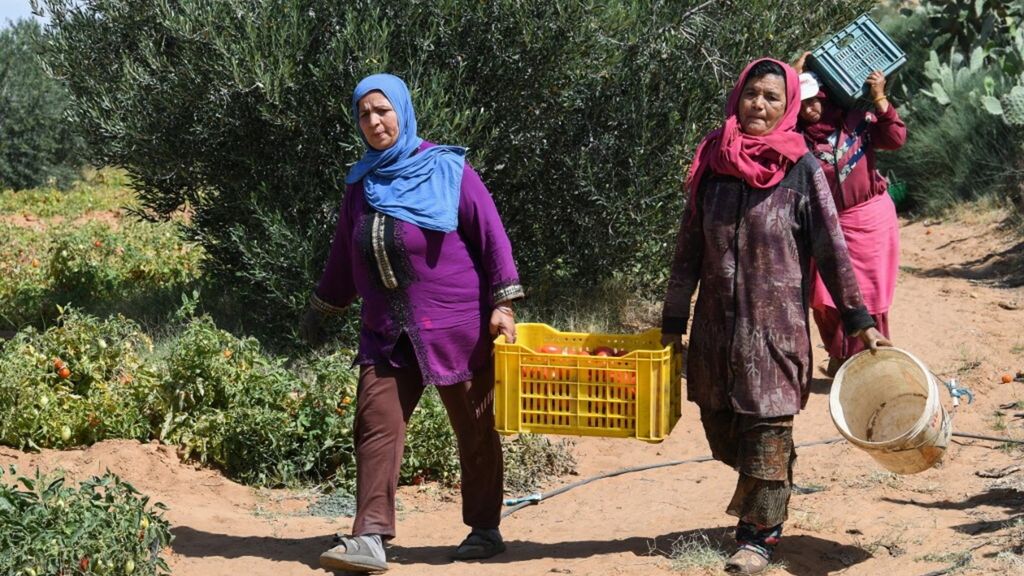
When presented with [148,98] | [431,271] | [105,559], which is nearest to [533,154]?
[148,98]

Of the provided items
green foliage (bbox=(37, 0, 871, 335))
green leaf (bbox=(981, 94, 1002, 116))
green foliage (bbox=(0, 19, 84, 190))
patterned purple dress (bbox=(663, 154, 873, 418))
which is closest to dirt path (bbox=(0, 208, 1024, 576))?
patterned purple dress (bbox=(663, 154, 873, 418))

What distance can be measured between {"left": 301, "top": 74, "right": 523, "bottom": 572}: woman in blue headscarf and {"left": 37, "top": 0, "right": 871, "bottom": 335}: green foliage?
9.43 ft

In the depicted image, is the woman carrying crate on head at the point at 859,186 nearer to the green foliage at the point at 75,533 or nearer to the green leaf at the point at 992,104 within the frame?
the green foliage at the point at 75,533

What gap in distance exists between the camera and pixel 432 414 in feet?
22.4

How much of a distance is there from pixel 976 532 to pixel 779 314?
1373 millimetres

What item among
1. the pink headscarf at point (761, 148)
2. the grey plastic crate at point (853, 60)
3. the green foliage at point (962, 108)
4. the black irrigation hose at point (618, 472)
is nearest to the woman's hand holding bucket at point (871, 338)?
the pink headscarf at point (761, 148)

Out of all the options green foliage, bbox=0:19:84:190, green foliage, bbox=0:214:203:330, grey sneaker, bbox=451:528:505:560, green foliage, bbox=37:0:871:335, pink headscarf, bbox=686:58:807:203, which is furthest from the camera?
green foliage, bbox=0:19:84:190

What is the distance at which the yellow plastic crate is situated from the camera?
4762 mm

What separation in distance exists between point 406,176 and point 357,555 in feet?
4.84

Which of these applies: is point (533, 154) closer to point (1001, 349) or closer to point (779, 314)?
point (1001, 349)

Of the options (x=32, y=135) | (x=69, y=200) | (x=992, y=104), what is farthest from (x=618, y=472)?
(x=32, y=135)

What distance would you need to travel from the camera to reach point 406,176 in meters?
5.13

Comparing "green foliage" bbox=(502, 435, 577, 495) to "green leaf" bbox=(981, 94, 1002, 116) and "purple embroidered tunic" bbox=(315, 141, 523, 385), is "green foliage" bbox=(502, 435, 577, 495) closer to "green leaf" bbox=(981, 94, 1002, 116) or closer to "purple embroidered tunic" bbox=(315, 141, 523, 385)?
"purple embroidered tunic" bbox=(315, 141, 523, 385)

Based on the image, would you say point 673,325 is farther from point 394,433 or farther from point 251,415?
point 251,415
